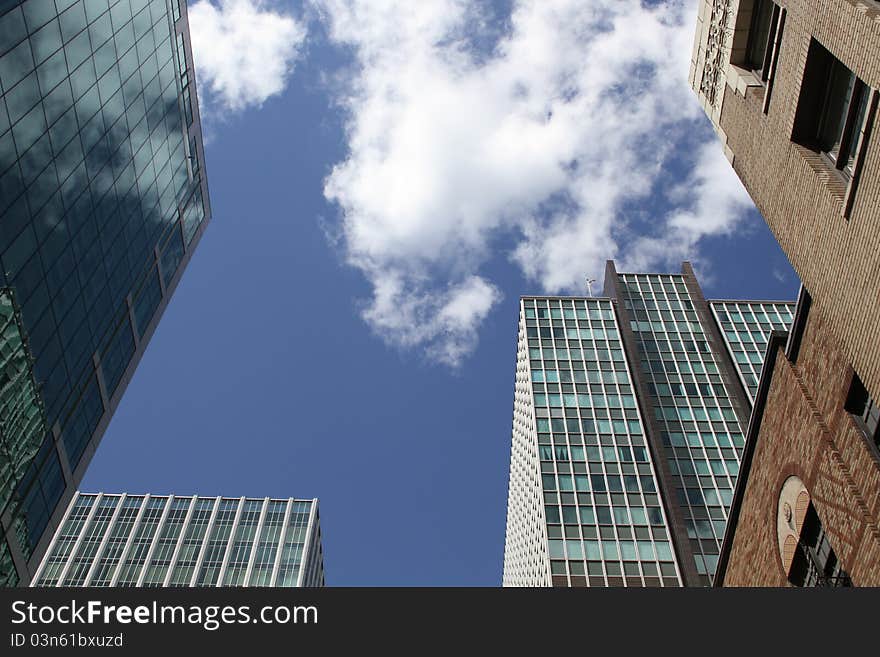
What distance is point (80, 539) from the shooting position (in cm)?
9100

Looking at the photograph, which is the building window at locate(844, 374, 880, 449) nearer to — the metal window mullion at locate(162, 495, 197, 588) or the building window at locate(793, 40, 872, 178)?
the building window at locate(793, 40, 872, 178)

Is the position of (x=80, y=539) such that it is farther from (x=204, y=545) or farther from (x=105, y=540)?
(x=204, y=545)

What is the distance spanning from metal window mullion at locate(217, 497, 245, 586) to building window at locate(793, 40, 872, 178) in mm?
82785

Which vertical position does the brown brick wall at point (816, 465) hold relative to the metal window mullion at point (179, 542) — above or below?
above

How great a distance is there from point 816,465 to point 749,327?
233ft

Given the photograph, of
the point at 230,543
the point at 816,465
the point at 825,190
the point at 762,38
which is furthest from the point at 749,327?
the point at 825,190

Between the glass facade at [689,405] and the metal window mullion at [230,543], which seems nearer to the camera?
the glass facade at [689,405]

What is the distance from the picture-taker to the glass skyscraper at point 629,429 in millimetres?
60344

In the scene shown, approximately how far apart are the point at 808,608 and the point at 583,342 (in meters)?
73.3

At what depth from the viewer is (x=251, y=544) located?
3602 inches

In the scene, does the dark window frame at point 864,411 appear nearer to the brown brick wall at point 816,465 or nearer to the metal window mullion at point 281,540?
the brown brick wall at point 816,465

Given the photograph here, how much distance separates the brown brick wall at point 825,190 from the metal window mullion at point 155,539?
283ft

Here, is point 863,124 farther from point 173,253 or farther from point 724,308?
point 724,308

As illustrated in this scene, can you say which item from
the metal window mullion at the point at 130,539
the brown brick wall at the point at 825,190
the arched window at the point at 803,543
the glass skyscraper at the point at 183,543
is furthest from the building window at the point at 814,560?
the metal window mullion at the point at 130,539
